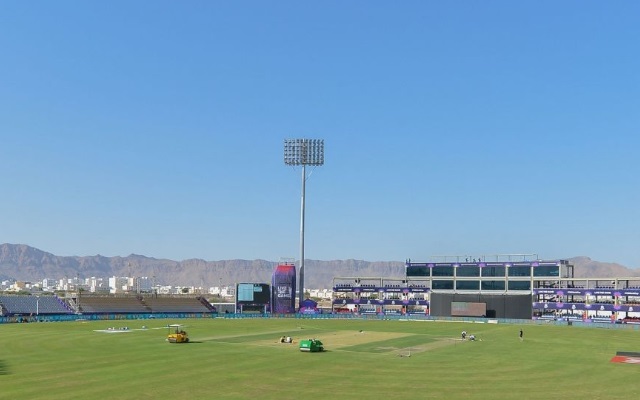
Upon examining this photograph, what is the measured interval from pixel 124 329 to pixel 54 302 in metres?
70.1

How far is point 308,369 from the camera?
54906 mm

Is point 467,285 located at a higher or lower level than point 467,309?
higher

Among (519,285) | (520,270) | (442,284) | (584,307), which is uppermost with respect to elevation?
(520,270)

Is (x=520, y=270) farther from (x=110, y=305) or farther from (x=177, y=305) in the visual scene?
(x=110, y=305)

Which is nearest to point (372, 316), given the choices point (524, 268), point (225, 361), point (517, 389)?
point (524, 268)

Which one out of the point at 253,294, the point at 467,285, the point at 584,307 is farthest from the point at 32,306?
the point at 584,307

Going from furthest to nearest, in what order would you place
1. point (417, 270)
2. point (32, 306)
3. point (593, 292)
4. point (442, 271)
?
point (417, 270) < point (442, 271) < point (593, 292) < point (32, 306)

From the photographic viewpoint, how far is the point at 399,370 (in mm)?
55500

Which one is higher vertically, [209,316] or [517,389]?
[517,389]

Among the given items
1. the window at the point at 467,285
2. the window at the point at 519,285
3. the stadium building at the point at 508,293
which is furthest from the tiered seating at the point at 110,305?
the window at the point at 519,285

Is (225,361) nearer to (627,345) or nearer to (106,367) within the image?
(106,367)

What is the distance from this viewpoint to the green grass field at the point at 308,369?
43.8 meters

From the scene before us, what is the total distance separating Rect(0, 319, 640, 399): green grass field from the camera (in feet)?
144

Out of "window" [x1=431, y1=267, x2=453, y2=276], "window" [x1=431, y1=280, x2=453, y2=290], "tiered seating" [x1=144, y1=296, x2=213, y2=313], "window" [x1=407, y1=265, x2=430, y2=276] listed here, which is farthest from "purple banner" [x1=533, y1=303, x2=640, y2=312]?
"tiered seating" [x1=144, y1=296, x2=213, y2=313]
